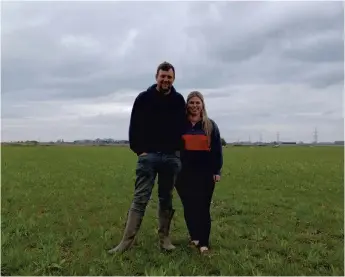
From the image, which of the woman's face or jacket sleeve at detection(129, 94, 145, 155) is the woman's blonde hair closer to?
the woman's face

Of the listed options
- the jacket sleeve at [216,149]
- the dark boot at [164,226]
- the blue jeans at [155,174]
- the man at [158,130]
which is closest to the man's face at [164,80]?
the man at [158,130]

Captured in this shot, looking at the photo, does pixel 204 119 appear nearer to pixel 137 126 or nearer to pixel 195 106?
pixel 195 106

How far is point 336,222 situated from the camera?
9086 millimetres

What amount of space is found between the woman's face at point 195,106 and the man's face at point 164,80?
432 mm

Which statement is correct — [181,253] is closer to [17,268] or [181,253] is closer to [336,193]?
[17,268]

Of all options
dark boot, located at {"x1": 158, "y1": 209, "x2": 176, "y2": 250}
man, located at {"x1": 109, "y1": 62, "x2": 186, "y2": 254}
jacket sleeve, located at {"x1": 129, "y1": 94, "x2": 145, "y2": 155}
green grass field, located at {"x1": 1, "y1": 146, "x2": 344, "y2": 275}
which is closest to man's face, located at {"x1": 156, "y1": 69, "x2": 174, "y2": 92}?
man, located at {"x1": 109, "y1": 62, "x2": 186, "y2": 254}

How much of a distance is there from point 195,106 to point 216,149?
0.77m

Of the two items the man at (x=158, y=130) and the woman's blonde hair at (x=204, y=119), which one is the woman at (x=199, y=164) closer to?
the woman's blonde hair at (x=204, y=119)

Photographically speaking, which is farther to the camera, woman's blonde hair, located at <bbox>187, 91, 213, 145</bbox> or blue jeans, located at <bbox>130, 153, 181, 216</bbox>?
woman's blonde hair, located at <bbox>187, 91, 213, 145</bbox>

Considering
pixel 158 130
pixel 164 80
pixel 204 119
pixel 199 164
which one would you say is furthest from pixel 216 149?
pixel 164 80

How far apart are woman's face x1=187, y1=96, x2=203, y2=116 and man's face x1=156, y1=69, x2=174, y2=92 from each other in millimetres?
432

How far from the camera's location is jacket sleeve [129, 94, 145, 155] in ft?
20.4

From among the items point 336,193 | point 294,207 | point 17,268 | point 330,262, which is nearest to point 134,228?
point 17,268

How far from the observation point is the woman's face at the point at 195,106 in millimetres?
6398
